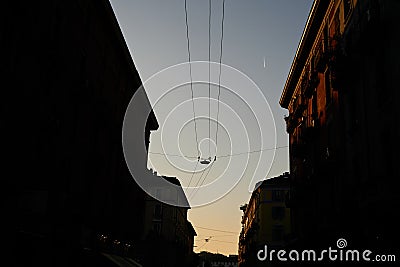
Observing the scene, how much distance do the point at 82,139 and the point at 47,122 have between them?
533cm

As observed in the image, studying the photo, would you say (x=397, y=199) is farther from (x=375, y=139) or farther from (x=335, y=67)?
(x=335, y=67)

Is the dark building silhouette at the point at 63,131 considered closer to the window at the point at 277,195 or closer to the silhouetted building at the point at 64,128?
the silhouetted building at the point at 64,128

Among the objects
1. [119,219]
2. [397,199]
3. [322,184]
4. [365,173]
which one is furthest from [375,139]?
[119,219]

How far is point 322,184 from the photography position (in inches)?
1112

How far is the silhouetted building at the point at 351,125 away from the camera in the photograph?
16797mm

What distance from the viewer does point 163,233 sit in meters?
66.6

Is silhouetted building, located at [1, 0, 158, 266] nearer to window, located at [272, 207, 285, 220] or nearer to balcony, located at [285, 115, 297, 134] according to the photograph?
balcony, located at [285, 115, 297, 134]

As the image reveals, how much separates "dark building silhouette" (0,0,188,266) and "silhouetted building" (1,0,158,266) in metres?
0.03

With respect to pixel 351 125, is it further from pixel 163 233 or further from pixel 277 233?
pixel 163 233

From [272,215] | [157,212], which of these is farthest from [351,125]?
[157,212]

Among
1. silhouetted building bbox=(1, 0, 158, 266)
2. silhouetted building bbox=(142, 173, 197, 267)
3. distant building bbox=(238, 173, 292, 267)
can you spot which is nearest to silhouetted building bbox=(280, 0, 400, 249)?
silhouetted building bbox=(1, 0, 158, 266)

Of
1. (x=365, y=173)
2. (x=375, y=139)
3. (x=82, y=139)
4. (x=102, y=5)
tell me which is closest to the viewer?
(x=375, y=139)

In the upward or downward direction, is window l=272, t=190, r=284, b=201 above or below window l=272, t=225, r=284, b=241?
above

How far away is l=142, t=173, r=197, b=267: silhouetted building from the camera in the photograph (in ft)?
163
